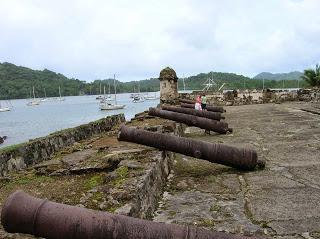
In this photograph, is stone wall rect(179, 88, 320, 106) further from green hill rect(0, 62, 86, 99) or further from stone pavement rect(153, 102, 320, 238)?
green hill rect(0, 62, 86, 99)

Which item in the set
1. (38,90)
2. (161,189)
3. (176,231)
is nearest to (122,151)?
(161,189)

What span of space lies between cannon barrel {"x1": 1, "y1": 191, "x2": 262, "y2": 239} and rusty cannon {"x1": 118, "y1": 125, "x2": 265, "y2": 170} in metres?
2.81

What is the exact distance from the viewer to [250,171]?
552 cm

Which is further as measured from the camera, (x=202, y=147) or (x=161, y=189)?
(x=202, y=147)

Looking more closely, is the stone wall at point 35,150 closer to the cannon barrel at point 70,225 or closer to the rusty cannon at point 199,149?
the rusty cannon at point 199,149

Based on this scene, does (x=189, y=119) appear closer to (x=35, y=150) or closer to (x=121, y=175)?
(x=35, y=150)

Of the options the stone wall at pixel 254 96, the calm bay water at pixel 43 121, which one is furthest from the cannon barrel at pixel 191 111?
the stone wall at pixel 254 96

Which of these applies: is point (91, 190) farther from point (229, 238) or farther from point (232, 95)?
point (232, 95)

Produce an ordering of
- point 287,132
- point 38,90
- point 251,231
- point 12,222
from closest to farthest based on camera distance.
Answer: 1. point 12,222
2. point 251,231
3. point 287,132
4. point 38,90

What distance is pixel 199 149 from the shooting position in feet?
17.4

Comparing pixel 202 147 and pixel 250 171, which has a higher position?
pixel 202 147

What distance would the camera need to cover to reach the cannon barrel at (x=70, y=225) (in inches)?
95.1

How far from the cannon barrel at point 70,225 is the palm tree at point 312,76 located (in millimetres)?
25227

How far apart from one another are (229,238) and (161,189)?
2.28 meters
